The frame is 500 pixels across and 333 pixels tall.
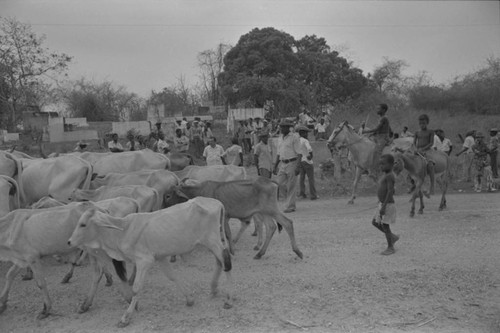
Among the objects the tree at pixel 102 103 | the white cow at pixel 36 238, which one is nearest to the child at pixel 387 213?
the white cow at pixel 36 238

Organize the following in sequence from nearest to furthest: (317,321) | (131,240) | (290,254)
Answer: (317,321)
(131,240)
(290,254)

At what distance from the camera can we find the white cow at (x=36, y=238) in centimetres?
615

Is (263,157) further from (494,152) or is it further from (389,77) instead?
(389,77)

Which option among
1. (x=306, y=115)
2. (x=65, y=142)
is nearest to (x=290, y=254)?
(x=306, y=115)

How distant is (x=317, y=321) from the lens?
538 centimetres

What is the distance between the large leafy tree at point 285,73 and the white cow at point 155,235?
25.5 metres

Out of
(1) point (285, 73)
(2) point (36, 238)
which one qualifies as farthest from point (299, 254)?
(1) point (285, 73)

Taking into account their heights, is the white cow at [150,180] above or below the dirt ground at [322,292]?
above

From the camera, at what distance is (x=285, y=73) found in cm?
3366

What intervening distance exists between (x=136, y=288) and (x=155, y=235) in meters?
0.64

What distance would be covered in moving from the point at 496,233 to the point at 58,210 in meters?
7.26

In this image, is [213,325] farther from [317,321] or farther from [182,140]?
[182,140]

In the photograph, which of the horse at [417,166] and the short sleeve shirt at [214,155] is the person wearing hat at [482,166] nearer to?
the horse at [417,166]

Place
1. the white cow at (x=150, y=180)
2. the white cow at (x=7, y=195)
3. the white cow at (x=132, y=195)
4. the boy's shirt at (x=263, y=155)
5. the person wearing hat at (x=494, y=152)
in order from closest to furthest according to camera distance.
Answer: the white cow at (x=7, y=195) < the white cow at (x=132, y=195) < the white cow at (x=150, y=180) < the boy's shirt at (x=263, y=155) < the person wearing hat at (x=494, y=152)
